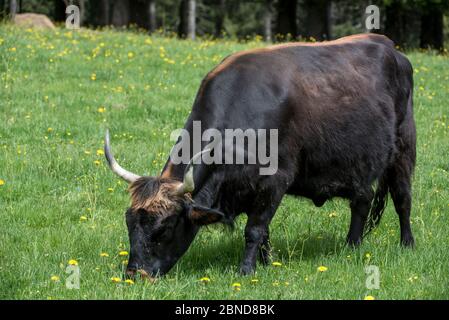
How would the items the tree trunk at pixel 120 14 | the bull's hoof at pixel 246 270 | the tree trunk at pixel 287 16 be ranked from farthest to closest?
the tree trunk at pixel 287 16, the tree trunk at pixel 120 14, the bull's hoof at pixel 246 270

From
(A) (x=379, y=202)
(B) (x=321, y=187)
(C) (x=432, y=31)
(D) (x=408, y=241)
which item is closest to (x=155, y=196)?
(B) (x=321, y=187)

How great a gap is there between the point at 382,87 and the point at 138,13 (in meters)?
27.1

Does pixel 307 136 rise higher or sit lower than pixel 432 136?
higher

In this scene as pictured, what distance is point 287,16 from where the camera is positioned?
3347 centimetres

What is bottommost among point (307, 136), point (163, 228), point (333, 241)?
point (333, 241)

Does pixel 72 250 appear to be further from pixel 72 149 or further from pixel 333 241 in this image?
pixel 72 149

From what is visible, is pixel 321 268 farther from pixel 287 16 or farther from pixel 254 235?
pixel 287 16

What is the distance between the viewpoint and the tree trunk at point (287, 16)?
33291mm

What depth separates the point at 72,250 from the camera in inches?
292

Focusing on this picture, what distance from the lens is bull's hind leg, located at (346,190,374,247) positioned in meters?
8.16

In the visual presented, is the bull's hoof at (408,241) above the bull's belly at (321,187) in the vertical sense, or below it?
below

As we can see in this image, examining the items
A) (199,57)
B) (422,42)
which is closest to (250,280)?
(199,57)

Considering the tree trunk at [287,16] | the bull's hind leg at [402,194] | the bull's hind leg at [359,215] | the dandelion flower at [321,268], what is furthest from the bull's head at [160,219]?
the tree trunk at [287,16]

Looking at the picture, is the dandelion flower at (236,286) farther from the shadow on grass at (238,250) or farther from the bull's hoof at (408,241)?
the bull's hoof at (408,241)
